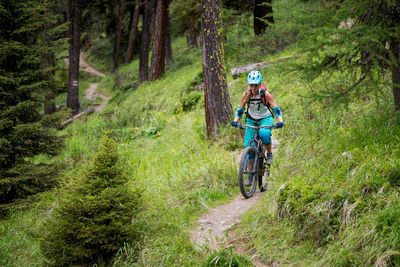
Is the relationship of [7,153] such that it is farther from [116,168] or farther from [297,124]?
[297,124]

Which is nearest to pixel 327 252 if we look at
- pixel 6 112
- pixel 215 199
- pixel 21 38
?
pixel 215 199

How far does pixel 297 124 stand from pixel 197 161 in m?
2.55

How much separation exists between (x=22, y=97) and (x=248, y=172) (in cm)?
613

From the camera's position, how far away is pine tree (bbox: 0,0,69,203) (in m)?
8.67

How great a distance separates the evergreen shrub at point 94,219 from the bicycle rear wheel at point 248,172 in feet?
6.50

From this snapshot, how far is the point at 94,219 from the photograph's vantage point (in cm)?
510

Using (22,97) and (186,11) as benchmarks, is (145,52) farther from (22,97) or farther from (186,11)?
(22,97)

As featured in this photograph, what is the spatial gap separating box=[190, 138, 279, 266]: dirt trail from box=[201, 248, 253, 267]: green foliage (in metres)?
0.51

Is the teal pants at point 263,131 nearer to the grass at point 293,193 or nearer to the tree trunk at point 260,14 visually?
the grass at point 293,193

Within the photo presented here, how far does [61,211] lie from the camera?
5211 mm

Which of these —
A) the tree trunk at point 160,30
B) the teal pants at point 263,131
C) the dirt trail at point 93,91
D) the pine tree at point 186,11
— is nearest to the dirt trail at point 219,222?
the teal pants at point 263,131

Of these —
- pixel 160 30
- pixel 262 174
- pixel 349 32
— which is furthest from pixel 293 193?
pixel 160 30

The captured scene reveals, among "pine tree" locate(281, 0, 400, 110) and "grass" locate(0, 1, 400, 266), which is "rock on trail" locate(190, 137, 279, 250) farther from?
"pine tree" locate(281, 0, 400, 110)

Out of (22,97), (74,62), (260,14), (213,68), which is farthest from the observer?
(74,62)
